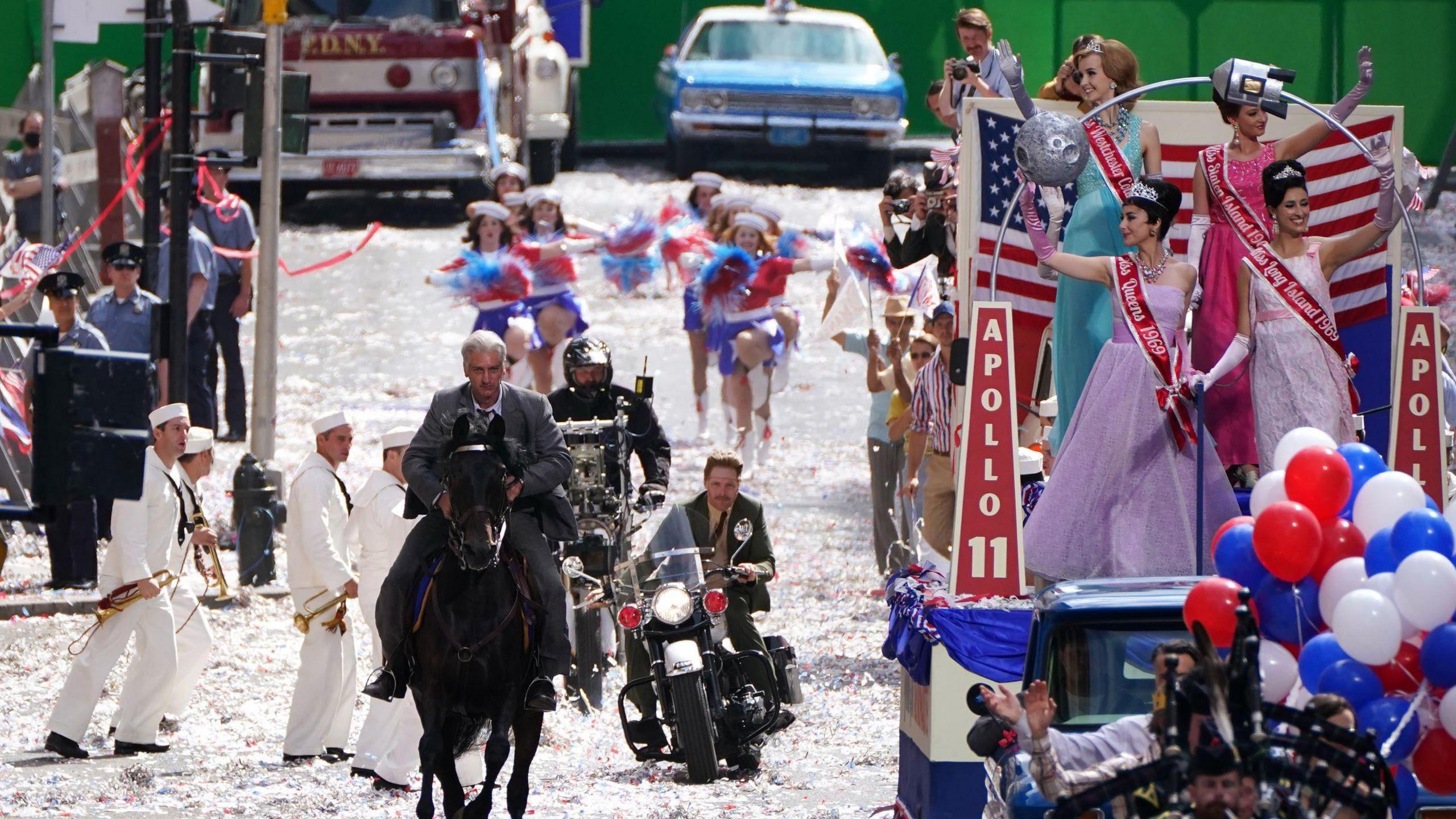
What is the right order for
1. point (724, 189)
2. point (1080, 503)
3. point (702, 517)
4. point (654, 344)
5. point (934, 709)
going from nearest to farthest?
point (934, 709), point (1080, 503), point (702, 517), point (654, 344), point (724, 189)

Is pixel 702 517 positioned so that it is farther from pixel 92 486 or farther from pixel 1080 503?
pixel 92 486

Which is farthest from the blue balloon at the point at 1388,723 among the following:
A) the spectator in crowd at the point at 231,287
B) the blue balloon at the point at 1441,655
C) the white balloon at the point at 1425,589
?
the spectator in crowd at the point at 231,287

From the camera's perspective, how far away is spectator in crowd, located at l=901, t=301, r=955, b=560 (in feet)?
40.6

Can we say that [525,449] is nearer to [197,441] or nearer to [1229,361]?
[197,441]

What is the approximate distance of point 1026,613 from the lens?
8.48 m

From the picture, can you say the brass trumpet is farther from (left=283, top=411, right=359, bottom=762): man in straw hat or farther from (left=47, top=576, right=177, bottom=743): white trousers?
(left=47, top=576, right=177, bottom=743): white trousers

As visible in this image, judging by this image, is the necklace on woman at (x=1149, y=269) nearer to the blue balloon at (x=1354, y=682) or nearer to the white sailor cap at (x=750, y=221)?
the blue balloon at (x=1354, y=682)

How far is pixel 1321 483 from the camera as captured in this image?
6.99 meters

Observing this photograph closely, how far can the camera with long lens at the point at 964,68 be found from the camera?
40.5 feet

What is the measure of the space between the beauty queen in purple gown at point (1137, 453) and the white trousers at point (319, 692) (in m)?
3.55

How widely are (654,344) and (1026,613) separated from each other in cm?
1401

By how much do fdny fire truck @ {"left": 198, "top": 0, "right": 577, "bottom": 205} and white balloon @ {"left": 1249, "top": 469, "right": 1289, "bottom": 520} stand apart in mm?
17188

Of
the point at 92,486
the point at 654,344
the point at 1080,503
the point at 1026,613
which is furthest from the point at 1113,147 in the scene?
the point at 654,344

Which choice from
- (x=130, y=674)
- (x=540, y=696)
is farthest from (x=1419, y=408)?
(x=130, y=674)
